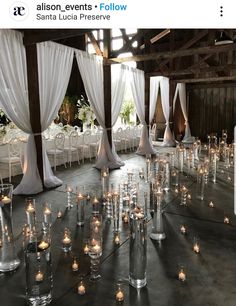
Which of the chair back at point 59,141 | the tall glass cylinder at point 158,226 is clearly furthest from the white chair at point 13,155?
the tall glass cylinder at point 158,226

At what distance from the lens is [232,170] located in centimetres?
631

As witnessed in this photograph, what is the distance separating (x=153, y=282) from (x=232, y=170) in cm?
460

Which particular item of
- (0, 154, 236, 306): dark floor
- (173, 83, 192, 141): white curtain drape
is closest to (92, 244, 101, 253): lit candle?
(0, 154, 236, 306): dark floor

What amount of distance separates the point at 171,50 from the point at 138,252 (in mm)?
6892

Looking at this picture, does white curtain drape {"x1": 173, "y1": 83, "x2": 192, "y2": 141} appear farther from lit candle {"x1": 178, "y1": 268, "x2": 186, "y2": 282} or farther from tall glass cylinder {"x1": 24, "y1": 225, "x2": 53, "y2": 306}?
tall glass cylinder {"x1": 24, "y1": 225, "x2": 53, "y2": 306}

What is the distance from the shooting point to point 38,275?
6.85 ft

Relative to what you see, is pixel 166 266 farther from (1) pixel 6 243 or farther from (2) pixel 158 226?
(1) pixel 6 243

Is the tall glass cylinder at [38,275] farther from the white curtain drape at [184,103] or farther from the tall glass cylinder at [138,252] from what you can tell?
the white curtain drape at [184,103]

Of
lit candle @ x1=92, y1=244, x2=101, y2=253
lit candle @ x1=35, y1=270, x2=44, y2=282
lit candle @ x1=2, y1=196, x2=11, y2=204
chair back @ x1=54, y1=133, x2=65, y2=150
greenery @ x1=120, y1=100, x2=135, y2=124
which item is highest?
greenery @ x1=120, y1=100, x2=135, y2=124

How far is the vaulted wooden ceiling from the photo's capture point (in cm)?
458

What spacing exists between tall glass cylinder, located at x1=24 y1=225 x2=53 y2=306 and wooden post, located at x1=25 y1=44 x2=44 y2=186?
3045 millimetres
